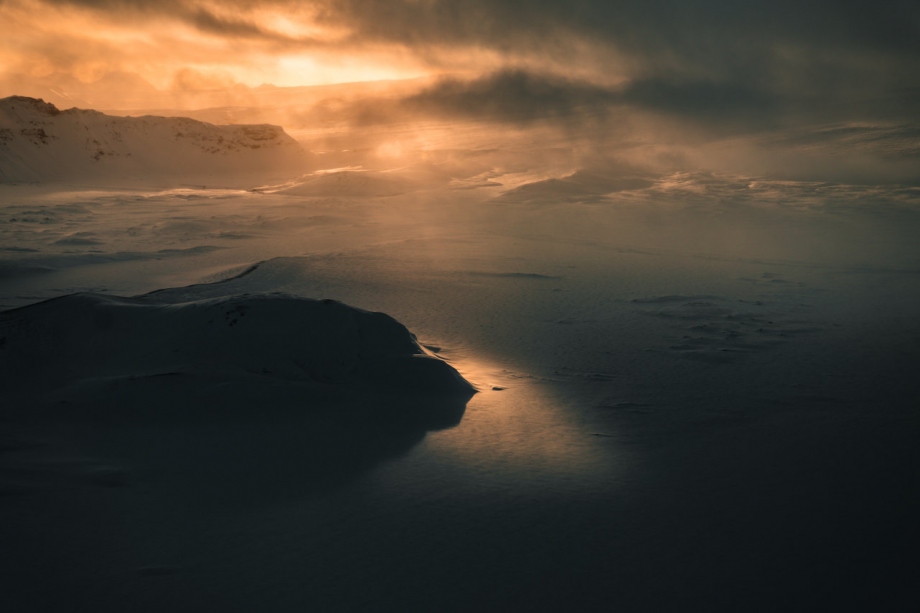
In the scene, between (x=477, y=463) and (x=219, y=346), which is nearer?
(x=477, y=463)

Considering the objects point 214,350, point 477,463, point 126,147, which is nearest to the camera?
point 477,463

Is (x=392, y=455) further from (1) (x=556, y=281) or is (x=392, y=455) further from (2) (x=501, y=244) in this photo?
(2) (x=501, y=244)

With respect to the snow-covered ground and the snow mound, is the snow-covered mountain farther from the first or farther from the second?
the snow-covered ground

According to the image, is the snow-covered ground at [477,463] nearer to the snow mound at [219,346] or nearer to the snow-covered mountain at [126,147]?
the snow mound at [219,346]

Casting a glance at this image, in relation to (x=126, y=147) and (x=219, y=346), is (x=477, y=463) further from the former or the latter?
(x=126, y=147)

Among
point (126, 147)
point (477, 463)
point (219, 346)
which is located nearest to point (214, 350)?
point (219, 346)

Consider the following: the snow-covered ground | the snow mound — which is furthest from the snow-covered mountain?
the snow-covered ground

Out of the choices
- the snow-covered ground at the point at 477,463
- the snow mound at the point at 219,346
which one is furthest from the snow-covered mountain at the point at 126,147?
the snow-covered ground at the point at 477,463
